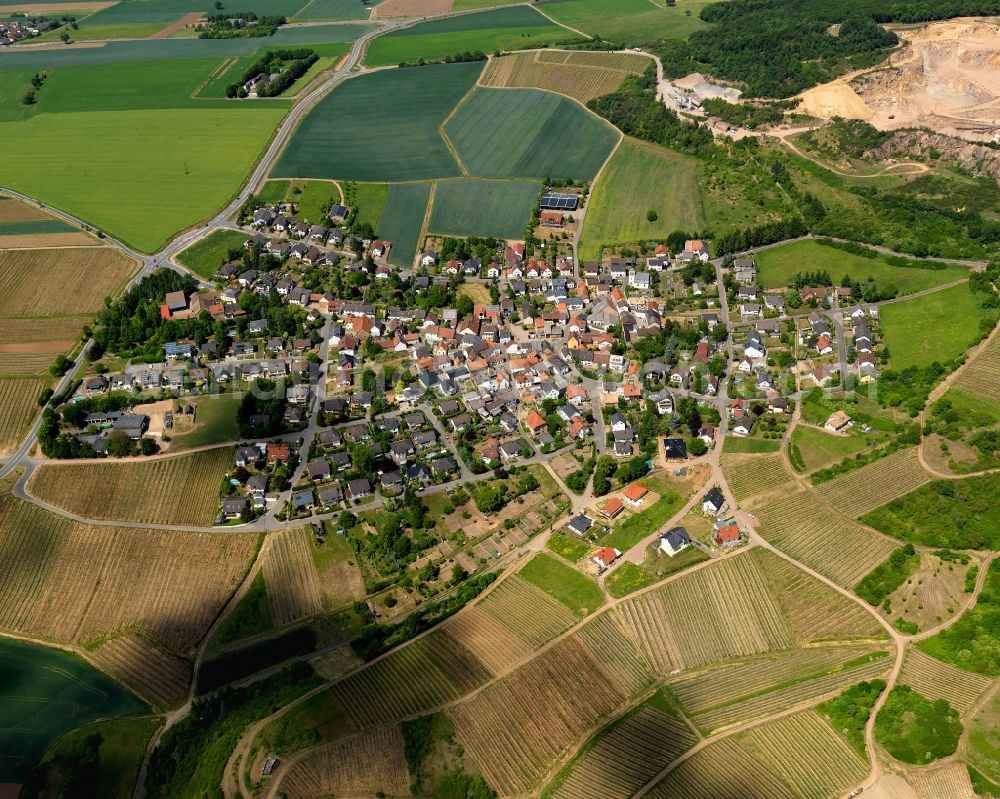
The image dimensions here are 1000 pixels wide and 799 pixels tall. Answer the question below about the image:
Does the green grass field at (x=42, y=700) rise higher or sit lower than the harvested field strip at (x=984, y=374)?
lower

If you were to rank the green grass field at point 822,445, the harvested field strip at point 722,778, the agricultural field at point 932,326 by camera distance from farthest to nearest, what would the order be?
the agricultural field at point 932,326 < the green grass field at point 822,445 < the harvested field strip at point 722,778

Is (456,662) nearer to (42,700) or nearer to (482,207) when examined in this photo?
(42,700)

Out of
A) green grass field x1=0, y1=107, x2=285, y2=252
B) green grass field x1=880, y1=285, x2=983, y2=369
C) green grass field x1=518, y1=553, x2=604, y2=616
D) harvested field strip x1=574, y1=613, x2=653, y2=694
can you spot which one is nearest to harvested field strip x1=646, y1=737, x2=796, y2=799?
harvested field strip x1=574, y1=613, x2=653, y2=694

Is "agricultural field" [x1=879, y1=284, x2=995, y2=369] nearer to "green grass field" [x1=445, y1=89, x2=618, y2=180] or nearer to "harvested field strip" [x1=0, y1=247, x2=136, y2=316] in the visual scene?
"green grass field" [x1=445, y1=89, x2=618, y2=180]

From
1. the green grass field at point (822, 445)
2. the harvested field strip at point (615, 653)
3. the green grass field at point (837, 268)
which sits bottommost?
the harvested field strip at point (615, 653)

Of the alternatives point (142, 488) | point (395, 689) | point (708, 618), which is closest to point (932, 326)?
point (708, 618)

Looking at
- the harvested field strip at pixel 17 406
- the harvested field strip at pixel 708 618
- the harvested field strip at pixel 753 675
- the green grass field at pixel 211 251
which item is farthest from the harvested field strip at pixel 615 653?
the green grass field at pixel 211 251

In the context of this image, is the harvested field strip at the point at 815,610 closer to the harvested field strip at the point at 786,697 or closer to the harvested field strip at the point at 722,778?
the harvested field strip at the point at 786,697

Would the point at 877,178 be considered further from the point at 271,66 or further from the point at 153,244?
the point at 271,66
